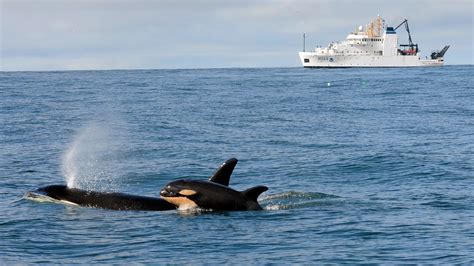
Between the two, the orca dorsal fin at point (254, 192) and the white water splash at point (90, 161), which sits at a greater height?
the orca dorsal fin at point (254, 192)

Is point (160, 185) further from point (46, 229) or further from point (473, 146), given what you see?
point (473, 146)

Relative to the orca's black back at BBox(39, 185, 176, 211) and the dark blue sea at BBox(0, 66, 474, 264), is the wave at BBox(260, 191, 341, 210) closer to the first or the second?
the dark blue sea at BBox(0, 66, 474, 264)

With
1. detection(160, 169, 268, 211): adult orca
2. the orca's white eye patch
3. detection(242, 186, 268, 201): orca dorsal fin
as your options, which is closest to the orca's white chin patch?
detection(160, 169, 268, 211): adult orca

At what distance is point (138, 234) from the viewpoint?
17.2m

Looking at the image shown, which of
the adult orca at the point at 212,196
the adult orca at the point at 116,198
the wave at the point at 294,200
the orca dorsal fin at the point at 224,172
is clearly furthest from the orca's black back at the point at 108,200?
the wave at the point at 294,200

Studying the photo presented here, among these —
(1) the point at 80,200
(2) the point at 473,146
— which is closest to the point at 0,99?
(2) the point at 473,146

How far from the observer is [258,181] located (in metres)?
26.3

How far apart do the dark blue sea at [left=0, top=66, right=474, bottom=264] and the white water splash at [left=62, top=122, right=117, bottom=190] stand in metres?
0.11

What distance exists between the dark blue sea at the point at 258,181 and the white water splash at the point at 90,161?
0.11 m

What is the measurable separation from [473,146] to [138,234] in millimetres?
20466

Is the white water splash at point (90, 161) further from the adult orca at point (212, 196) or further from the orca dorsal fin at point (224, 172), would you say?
the orca dorsal fin at point (224, 172)

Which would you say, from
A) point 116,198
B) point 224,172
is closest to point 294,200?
point 224,172

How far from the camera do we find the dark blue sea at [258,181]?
15.9 metres

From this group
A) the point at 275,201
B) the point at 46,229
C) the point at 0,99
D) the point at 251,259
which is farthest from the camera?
the point at 0,99
